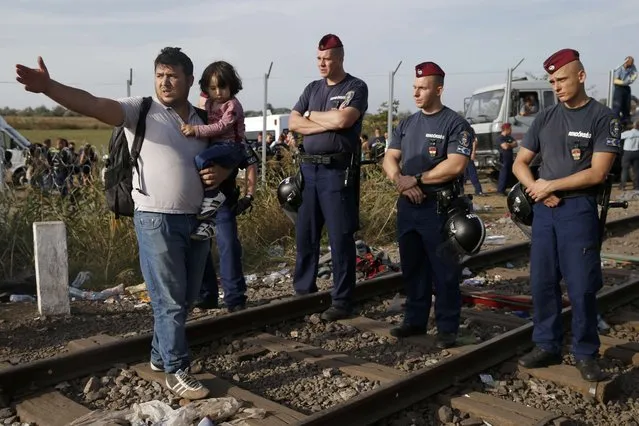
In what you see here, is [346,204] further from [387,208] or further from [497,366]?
[387,208]

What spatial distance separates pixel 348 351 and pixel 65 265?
8.57 ft

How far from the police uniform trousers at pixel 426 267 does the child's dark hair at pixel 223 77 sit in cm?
157

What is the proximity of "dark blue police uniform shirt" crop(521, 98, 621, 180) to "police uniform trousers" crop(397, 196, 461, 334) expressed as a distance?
2.75 ft

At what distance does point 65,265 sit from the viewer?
6184 mm

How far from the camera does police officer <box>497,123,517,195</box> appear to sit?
17.2m

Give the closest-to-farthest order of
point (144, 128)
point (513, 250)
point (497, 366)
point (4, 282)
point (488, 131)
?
1. point (144, 128)
2. point (497, 366)
3. point (4, 282)
4. point (513, 250)
5. point (488, 131)

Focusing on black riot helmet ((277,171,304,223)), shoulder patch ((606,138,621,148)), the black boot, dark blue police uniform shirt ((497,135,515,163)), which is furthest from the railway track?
dark blue police uniform shirt ((497,135,515,163))

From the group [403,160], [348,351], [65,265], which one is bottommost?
[348,351]

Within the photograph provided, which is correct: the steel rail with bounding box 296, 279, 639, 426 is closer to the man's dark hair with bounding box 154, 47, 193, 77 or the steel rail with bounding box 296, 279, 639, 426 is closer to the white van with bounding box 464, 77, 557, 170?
the man's dark hair with bounding box 154, 47, 193, 77

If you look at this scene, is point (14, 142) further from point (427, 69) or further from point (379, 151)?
point (427, 69)

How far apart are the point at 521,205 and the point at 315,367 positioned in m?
1.73

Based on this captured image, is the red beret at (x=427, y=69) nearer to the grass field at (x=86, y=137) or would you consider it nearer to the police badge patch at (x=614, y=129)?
the police badge patch at (x=614, y=129)

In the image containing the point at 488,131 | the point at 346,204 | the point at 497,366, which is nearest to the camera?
the point at 497,366

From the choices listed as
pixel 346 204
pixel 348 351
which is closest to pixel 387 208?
pixel 346 204
